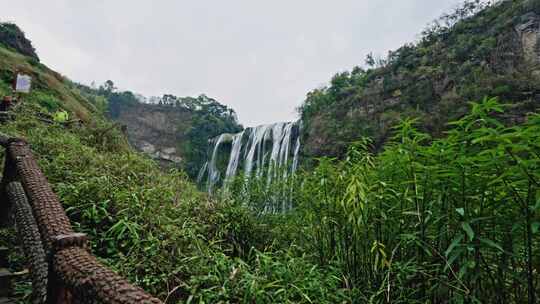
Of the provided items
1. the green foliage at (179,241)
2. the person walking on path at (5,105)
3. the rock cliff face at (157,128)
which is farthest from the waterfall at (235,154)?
the green foliage at (179,241)

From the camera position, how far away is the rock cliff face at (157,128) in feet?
88.1

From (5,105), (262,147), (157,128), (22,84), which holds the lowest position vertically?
(5,105)

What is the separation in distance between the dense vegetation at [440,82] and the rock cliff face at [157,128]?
15.3 m

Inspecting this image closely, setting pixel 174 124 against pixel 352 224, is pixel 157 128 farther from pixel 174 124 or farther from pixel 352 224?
pixel 352 224

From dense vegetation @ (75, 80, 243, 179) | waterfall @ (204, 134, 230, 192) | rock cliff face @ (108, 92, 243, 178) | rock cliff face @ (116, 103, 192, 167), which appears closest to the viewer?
waterfall @ (204, 134, 230, 192)

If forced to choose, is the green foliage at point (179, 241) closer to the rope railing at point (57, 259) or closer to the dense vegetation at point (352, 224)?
the dense vegetation at point (352, 224)

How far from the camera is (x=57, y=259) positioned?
2.49 ft

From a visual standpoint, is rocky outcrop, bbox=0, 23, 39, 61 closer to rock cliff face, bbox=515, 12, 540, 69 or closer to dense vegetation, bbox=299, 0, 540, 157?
dense vegetation, bbox=299, 0, 540, 157

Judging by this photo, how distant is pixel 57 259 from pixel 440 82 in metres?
13.9

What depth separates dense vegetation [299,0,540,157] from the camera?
384 inches

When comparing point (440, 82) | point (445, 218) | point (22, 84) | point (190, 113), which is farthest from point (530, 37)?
point (190, 113)

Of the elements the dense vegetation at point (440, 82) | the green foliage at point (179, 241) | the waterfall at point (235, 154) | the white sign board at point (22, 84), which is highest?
the dense vegetation at point (440, 82)

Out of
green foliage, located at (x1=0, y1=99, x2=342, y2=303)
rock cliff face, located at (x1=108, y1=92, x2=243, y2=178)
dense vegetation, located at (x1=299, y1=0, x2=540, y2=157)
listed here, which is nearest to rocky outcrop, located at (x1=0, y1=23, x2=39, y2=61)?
rock cliff face, located at (x1=108, y1=92, x2=243, y2=178)

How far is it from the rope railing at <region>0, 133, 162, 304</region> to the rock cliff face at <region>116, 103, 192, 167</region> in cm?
2495
